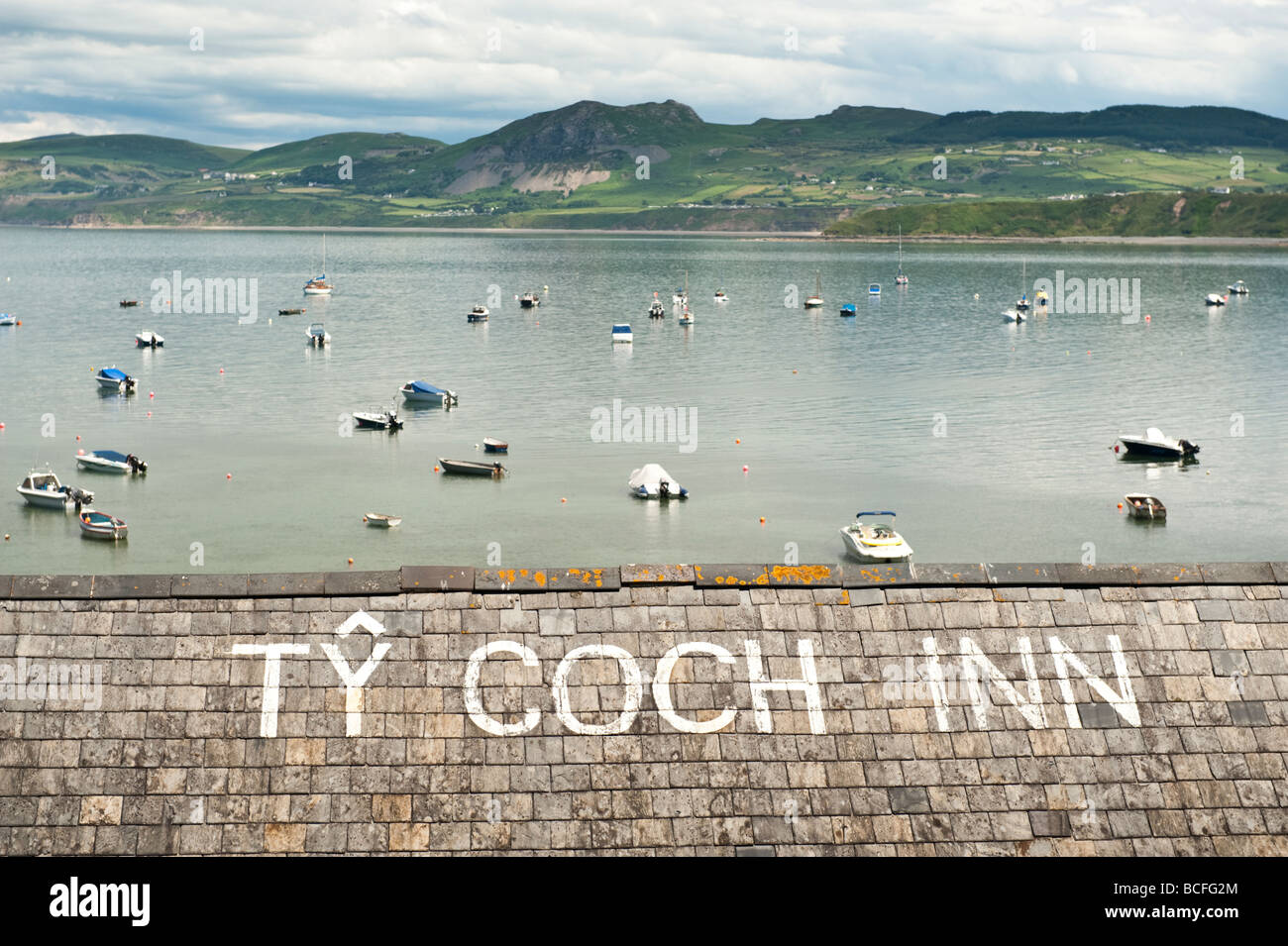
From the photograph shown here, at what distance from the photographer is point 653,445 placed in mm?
85625

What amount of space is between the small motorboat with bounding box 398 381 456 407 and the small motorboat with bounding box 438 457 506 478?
25.1 meters

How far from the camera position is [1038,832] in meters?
17.3

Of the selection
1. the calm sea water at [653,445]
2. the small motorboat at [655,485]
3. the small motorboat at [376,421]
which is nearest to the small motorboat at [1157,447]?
the calm sea water at [653,445]

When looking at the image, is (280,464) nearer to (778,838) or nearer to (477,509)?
(477,509)

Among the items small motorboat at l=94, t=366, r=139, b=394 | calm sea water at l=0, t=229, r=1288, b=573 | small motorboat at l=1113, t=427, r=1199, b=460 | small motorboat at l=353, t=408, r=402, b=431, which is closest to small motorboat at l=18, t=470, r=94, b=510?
calm sea water at l=0, t=229, r=1288, b=573

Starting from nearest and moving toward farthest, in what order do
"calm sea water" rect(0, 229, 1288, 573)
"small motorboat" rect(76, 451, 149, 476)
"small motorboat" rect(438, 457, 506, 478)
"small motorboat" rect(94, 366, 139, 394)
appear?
1. "calm sea water" rect(0, 229, 1288, 573)
2. "small motorboat" rect(76, 451, 149, 476)
3. "small motorboat" rect(438, 457, 506, 478)
4. "small motorboat" rect(94, 366, 139, 394)

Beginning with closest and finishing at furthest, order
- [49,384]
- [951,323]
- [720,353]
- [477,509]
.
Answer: [477,509], [49,384], [720,353], [951,323]

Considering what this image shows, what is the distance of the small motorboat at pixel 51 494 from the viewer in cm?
6725

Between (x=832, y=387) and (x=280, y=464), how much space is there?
51.3 m

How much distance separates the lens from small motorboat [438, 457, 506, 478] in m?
75.4

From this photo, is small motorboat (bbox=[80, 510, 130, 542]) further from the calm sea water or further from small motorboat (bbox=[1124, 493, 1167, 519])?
small motorboat (bbox=[1124, 493, 1167, 519])

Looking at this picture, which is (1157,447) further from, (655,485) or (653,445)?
(655,485)

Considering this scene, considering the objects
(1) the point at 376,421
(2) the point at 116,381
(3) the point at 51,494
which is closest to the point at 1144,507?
(1) the point at 376,421
